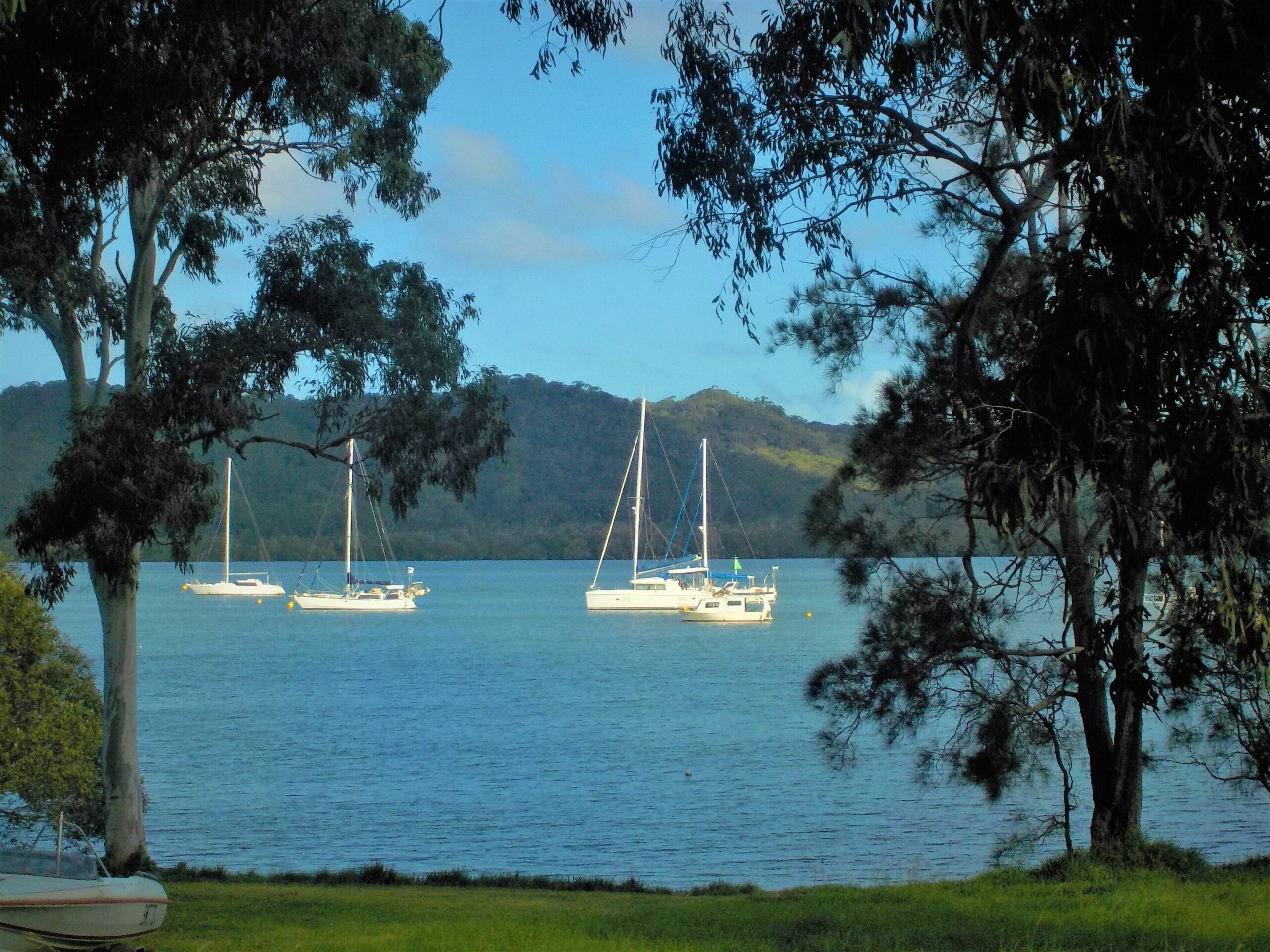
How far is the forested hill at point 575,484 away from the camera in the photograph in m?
134

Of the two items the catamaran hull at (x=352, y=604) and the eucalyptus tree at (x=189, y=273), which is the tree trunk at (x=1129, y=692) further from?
the catamaran hull at (x=352, y=604)

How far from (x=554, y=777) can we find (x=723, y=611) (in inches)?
1576

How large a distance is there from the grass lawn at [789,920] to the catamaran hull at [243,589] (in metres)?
88.5

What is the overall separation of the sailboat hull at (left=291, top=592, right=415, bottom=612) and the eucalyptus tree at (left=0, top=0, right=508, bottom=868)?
6320cm

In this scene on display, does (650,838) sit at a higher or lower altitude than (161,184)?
lower

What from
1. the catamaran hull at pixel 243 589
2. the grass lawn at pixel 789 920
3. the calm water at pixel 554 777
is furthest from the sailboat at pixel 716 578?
the grass lawn at pixel 789 920

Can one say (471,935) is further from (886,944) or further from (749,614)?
(749,614)

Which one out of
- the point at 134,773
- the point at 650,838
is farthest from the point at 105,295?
the point at 650,838

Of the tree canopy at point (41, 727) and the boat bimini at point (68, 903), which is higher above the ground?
the boat bimini at point (68, 903)

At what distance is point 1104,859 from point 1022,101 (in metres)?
5.78

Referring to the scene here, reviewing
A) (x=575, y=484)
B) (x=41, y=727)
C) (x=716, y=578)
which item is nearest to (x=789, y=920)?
(x=41, y=727)

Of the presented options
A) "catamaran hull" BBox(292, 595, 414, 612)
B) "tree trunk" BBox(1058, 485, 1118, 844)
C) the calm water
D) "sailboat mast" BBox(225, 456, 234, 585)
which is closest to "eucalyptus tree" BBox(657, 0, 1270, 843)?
"tree trunk" BBox(1058, 485, 1118, 844)

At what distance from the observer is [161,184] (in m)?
11.6

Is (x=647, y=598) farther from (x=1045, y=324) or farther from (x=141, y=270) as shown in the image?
(x=1045, y=324)
